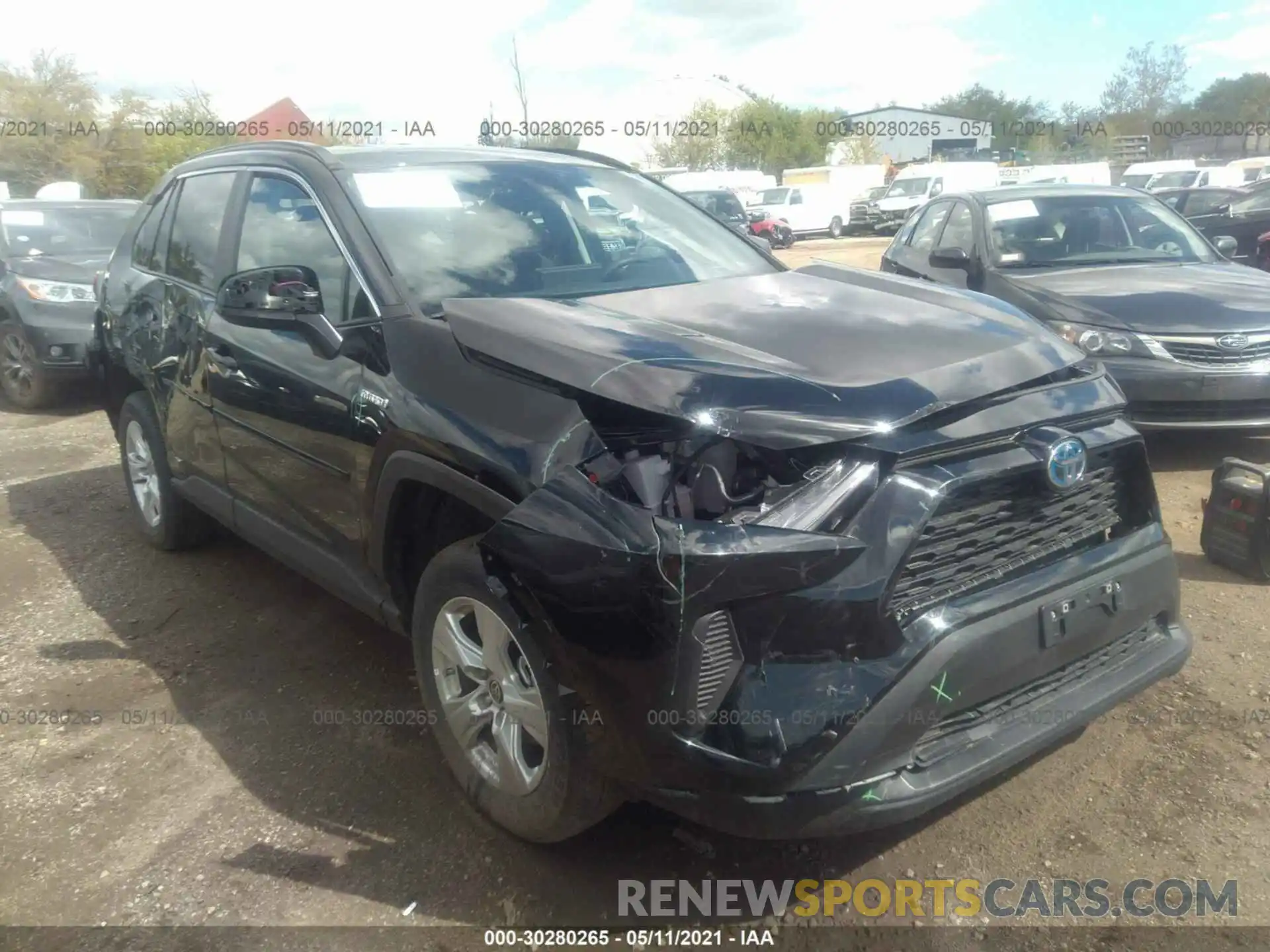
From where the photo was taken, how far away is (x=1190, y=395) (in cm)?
524

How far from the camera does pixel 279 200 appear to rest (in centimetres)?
361

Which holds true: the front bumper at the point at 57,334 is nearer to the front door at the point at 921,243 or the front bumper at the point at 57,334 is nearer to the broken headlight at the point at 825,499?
the front door at the point at 921,243

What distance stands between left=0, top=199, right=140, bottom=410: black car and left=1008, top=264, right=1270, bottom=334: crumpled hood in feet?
24.0

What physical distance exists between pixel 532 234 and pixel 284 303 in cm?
88

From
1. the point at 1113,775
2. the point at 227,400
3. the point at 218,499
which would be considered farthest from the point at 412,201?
the point at 1113,775

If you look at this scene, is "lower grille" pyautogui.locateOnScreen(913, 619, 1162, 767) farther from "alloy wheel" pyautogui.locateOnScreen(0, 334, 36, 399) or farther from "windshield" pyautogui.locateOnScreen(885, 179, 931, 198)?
"windshield" pyautogui.locateOnScreen(885, 179, 931, 198)

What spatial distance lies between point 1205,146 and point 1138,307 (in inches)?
2723

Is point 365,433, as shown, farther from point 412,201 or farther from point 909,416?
point 909,416

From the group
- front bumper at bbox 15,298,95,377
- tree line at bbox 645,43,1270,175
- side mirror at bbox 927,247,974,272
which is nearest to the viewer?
side mirror at bbox 927,247,974,272

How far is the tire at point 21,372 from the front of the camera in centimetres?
835

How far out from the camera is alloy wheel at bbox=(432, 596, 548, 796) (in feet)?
8.11

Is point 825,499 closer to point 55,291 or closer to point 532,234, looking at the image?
point 532,234

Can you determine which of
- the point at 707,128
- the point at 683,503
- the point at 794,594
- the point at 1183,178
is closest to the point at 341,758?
the point at 683,503

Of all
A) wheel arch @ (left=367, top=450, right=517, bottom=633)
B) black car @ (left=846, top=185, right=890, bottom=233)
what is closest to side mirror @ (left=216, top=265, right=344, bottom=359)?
wheel arch @ (left=367, top=450, right=517, bottom=633)
